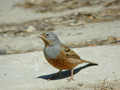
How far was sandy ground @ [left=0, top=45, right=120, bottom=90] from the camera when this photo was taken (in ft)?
18.8

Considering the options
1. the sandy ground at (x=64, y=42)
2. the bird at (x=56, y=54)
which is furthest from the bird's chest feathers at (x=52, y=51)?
the sandy ground at (x=64, y=42)

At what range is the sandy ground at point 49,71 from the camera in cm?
572

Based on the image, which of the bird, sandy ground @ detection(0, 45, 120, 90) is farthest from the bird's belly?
sandy ground @ detection(0, 45, 120, 90)

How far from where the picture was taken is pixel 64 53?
18.8ft

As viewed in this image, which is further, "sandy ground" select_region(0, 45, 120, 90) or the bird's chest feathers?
"sandy ground" select_region(0, 45, 120, 90)

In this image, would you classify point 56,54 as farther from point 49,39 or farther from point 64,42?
point 64,42

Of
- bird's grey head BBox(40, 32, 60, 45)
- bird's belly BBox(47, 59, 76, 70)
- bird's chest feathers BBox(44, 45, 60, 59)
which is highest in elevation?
bird's grey head BBox(40, 32, 60, 45)

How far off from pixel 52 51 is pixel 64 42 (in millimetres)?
2535

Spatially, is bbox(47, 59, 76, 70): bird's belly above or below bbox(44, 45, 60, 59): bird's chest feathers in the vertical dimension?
below

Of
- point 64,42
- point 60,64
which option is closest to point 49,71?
point 60,64

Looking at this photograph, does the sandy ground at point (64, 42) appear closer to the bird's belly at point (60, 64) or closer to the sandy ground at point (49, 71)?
the sandy ground at point (49, 71)

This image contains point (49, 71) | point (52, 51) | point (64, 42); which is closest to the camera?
point (52, 51)

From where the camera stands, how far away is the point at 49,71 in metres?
6.42

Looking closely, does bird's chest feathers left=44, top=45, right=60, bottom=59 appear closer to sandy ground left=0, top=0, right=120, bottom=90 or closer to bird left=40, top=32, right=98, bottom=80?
bird left=40, top=32, right=98, bottom=80
